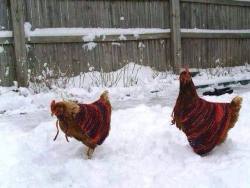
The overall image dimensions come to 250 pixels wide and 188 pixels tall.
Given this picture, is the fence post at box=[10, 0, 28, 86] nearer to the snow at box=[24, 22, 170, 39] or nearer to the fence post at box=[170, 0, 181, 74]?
the snow at box=[24, 22, 170, 39]

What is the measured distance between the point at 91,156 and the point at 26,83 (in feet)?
13.7

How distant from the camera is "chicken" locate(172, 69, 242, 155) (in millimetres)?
3713

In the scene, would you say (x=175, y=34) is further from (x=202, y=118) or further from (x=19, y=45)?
(x=202, y=118)

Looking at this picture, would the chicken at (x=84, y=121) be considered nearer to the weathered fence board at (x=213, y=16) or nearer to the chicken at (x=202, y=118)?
the chicken at (x=202, y=118)

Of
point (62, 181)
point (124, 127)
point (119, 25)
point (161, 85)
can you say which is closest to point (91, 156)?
point (62, 181)

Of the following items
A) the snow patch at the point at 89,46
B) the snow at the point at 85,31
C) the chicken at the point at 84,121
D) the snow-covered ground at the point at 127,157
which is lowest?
the snow-covered ground at the point at 127,157

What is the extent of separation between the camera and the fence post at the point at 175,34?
10133 mm

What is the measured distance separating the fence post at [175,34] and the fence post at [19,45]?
12.1 ft

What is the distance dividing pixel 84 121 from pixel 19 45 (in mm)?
4333

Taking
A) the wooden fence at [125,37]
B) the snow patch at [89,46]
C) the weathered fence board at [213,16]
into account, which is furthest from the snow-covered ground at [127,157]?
the weathered fence board at [213,16]

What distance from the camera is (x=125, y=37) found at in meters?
9.25

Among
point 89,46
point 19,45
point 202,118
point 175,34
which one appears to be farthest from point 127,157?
point 175,34

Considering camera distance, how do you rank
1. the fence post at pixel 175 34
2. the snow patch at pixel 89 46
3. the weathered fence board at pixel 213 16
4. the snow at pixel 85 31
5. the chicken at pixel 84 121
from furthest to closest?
the weathered fence board at pixel 213 16 → the fence post at pixel 175 34 → the snow patch at pixel 89 46 → the snow at pixel 85 31 → the chicken at pixel 84 121

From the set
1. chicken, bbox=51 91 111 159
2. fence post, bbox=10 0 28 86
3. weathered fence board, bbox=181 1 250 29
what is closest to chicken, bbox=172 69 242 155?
chicken, bbox=51 91 111 159
